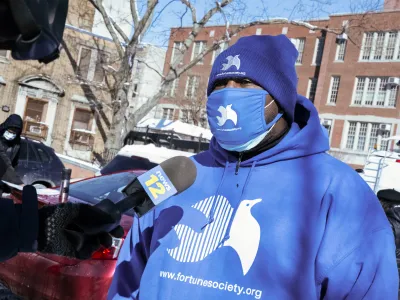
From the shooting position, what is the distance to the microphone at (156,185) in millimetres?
1516

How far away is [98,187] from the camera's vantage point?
5.50 meters

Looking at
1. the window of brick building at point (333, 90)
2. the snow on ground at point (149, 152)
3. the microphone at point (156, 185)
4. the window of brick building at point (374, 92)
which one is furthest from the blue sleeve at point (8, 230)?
the window of brick building at point (333, 90)

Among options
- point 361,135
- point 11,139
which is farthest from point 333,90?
point 11,139

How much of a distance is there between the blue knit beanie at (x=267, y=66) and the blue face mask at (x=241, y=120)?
0.05 metres

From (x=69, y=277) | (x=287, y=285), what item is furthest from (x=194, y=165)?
(x=69, y=277)

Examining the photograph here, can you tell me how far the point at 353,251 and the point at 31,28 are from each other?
1271 mm

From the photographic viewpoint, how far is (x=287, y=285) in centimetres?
172

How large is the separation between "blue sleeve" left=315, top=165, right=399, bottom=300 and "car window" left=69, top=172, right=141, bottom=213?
3528 mm

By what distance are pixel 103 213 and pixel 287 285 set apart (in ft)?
2.57

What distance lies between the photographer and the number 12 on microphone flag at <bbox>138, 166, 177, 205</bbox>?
63.3 inches

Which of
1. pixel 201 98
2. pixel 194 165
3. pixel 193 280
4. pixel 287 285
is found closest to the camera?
pixel 287 285

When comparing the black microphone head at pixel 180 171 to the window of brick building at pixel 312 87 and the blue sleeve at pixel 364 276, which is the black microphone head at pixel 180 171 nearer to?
the blue sleeve at pixel 364 276

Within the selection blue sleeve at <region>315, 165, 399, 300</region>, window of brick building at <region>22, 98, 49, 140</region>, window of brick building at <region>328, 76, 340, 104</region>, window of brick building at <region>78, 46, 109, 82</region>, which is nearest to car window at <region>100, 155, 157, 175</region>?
blue sleeve at <region>315, 165, 399, 300</region>

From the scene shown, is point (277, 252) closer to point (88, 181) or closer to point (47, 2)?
point (47, 2)
